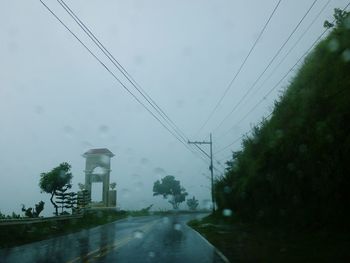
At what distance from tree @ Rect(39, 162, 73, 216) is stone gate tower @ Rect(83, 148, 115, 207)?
10.1m

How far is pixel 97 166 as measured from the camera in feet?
182

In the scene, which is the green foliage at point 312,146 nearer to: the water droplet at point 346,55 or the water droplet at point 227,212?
the water droplet at point 346,55

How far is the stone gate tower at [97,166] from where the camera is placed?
54.7m

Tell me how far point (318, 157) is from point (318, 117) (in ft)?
5.55

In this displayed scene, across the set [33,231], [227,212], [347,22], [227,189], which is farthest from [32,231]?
[227,212]

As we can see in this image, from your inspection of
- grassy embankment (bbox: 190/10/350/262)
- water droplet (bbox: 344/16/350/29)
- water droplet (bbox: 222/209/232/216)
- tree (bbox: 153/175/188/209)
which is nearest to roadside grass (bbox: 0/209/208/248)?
grassy embankment (bbox: 190/10/350/262)

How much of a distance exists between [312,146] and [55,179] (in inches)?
1192

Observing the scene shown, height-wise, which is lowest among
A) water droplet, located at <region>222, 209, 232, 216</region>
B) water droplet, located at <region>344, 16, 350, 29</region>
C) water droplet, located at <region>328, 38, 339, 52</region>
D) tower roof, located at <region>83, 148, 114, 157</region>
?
water droplet, located at <region>222, 209, 232, 216</region>

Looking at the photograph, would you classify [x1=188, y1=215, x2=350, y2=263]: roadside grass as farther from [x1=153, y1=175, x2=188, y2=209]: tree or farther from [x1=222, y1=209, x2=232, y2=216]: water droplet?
[x1=153, y1=175, x2=188, y2=209]: tree

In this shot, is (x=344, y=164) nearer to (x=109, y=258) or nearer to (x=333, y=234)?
(x=333, y=234)

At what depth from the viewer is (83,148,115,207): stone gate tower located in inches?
2154

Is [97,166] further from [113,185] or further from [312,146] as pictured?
[312,146]

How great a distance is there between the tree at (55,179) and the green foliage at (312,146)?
21986 mm

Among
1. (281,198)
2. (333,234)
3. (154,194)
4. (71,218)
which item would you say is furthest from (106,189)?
Result: (154,194)
